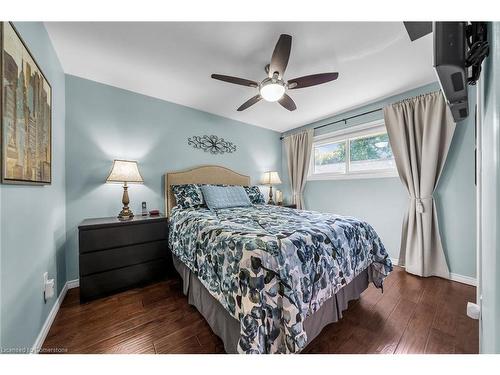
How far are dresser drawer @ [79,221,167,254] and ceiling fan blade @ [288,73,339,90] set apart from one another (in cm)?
Answer: 204

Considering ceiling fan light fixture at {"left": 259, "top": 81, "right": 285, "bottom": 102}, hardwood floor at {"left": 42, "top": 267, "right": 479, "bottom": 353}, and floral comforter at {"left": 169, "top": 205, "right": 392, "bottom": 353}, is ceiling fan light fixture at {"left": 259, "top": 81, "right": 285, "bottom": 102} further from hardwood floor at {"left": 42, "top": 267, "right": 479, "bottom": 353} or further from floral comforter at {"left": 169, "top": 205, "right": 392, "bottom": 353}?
hardwood floor at {"left": 42, "top": 267, "right": 479, "bottom": 353}

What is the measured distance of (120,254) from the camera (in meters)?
1.87

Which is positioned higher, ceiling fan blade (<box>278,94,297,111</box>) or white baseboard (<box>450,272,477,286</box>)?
ceiling fan blade (<box>278,94,297,111</box>)

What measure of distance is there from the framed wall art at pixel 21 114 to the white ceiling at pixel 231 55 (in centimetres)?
63

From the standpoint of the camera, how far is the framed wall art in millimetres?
871

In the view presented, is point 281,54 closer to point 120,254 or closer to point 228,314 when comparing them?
point 228,314

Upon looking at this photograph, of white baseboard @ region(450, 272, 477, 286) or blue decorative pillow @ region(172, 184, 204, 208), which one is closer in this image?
white baseboard @ region(450, 272, 477, 286)

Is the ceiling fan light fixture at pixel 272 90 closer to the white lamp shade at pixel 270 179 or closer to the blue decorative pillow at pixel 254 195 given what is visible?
the blue decorative pillow at pixel 254 195

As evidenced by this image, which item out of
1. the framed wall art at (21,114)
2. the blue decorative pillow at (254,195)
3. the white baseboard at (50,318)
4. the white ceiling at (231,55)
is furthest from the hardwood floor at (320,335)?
the white ceiling at (231,55)

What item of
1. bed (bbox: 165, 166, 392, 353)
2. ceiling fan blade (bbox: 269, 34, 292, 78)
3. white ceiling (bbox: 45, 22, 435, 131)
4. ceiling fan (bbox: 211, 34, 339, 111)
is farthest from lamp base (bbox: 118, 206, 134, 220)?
ceiling fan blade (bbox: 269, 34, 292, 78)

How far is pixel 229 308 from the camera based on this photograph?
43.1 inches

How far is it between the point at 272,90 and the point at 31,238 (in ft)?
7.01
